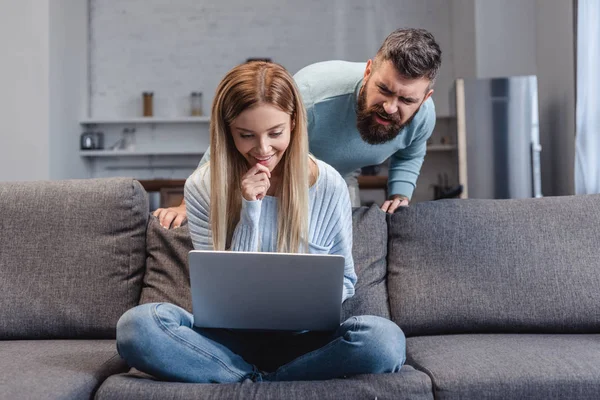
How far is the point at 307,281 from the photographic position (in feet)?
4.71

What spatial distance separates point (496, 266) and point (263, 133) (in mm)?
863

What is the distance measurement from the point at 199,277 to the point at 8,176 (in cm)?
451

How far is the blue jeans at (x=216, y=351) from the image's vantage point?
1454mm

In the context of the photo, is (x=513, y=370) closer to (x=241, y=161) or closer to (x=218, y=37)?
(x=241, y=161)

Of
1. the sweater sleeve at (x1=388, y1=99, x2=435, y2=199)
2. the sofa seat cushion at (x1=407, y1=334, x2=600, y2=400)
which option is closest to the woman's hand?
the sofa seat cushion at (x1=407, y1=334, x2=600, y2=400)

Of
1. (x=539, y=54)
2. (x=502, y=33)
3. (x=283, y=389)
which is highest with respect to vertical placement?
(x=502, y=33)

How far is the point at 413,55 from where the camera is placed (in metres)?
1.98

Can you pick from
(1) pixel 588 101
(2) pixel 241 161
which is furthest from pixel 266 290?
(1) pixel 588 101

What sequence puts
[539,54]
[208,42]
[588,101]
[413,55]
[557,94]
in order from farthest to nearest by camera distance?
1. [208,42]
2. [539,54]
3. [557,94]
4. [588,101]
5. [413,55]

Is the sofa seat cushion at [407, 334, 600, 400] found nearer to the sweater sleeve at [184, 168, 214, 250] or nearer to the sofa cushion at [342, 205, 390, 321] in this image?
the sofa cushion at [342, 205, 390, 321]

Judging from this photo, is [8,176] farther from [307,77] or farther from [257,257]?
[257,257]

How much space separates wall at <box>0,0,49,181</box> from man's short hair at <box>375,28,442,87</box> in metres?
4.20

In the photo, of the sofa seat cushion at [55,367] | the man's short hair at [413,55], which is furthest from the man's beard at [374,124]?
the sofa seat cushion at [55,367]

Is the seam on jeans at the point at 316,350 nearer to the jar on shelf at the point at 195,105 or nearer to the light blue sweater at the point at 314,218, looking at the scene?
the light blue sweater at the point at 314,218
